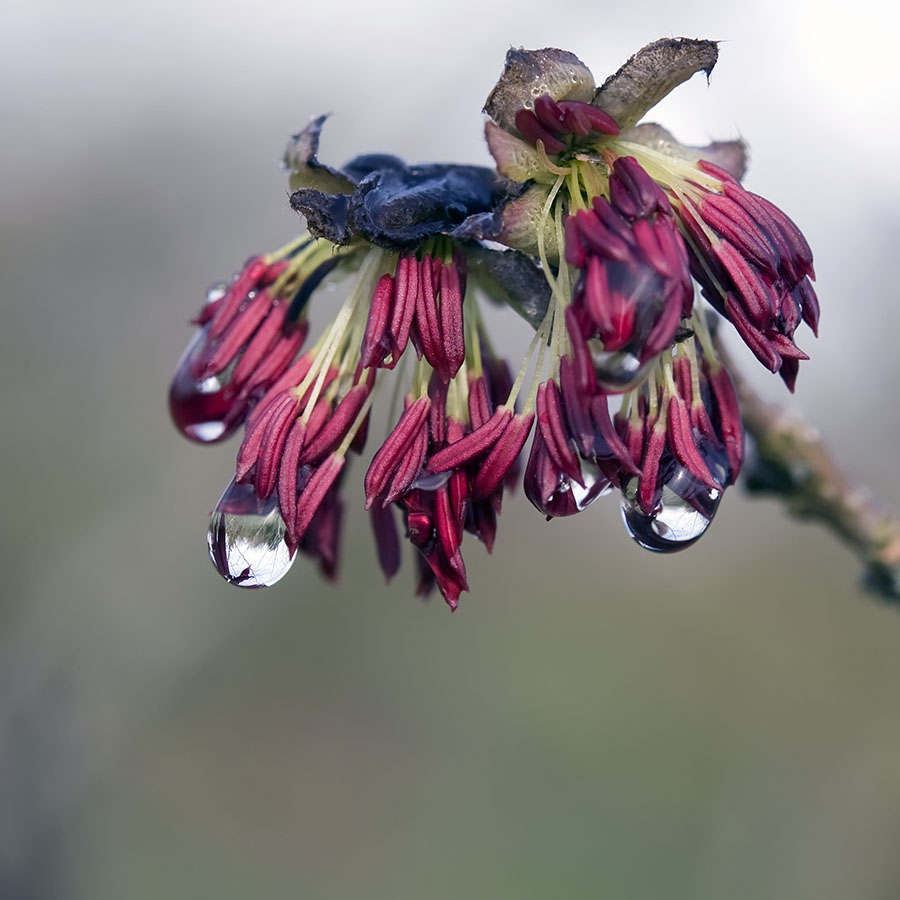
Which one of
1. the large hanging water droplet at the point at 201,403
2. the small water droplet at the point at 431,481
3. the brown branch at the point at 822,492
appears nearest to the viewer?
the small water droplet at the point at 431,481

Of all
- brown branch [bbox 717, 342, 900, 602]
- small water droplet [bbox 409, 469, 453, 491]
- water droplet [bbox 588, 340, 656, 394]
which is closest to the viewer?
water droplet [bbox 588, 340, 656, 394]

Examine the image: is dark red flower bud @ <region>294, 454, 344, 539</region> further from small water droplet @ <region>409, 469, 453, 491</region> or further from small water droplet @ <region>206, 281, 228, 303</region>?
small water droplet @ <region>206, 281, 228, 303</region>

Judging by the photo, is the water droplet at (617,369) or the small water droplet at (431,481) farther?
the small water droplet at (431,481)

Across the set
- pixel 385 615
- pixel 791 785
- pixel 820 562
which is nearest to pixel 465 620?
pixel 385 615

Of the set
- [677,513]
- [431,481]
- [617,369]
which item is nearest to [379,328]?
[431,481]

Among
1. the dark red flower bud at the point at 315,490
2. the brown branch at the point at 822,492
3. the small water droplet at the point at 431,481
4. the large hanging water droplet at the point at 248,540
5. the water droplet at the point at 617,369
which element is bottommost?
the brown branch at the point at 822,492

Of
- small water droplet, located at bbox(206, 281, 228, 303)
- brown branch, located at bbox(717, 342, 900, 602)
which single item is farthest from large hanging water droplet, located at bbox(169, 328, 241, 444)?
brown branch, located at bbox(717, 342, 900, 602)

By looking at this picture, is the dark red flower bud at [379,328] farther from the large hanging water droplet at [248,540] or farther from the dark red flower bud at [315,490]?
the large hanging water droplet at [248,540]

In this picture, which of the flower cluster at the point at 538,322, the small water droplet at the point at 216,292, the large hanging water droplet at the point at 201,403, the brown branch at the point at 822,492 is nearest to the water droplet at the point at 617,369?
the flower cluster at the point at 538,322
